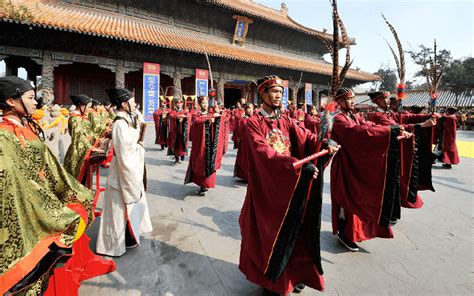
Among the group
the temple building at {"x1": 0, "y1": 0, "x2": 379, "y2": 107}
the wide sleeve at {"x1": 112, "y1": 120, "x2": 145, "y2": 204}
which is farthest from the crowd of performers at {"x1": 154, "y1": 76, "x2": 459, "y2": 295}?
the temple building at {"x1": 0, "y1": 0, "x2": 379, "y2": 107}

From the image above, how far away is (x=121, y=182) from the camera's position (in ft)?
8.18

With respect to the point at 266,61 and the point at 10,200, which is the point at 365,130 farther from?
the point at 266,61

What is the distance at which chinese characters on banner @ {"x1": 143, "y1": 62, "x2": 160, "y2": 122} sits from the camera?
1300 centimetres

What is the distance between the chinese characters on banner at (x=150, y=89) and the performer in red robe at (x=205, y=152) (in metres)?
9.26

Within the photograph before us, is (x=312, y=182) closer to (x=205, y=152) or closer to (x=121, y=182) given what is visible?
(x=121, y=182)

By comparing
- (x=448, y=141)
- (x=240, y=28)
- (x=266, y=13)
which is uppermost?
(x=266, y=13)

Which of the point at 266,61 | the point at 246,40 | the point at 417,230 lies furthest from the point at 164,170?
the point at 246,40

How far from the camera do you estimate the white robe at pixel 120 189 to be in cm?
243

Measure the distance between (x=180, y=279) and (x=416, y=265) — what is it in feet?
7.31

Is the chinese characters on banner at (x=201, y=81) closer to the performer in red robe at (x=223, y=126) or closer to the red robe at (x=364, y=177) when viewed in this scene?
the performer in red robe at (x=223, y=126)

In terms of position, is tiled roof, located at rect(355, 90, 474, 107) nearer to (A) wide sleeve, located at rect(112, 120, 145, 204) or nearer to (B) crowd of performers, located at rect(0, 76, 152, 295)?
(A) wide sleeve, located at rect(112, 120, 145, 204)

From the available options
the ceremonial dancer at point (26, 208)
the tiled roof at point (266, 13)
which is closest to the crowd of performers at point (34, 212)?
the ceremonial dancer at point (26, 208)

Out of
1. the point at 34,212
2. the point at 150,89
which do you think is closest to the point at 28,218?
the point at 34,212

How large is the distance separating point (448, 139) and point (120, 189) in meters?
7.90
